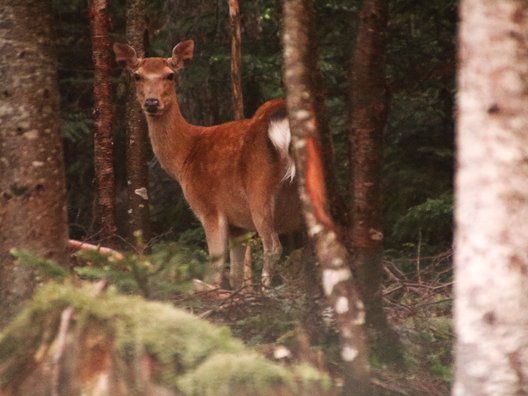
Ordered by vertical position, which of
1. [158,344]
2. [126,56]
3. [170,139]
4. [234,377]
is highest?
[126,56]

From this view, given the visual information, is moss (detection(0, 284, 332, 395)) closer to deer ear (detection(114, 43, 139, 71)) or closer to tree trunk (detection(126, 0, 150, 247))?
deer ear (detection(114, 43, 139, 71))

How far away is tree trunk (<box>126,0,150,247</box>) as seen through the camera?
36.3ft

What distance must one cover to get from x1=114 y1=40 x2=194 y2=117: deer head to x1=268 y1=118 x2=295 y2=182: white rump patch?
161 centimetres

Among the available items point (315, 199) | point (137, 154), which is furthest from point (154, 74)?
point (315, 199)

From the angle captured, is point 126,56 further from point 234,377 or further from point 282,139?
point 234,377

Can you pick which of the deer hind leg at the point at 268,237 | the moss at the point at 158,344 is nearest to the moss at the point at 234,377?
the moss at the point at 158,344

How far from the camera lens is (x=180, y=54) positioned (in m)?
10.9

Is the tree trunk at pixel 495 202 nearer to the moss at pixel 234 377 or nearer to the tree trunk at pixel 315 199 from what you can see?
the moss at pixel 234 377

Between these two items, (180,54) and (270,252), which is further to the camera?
(180,54)

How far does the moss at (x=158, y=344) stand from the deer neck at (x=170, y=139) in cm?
624

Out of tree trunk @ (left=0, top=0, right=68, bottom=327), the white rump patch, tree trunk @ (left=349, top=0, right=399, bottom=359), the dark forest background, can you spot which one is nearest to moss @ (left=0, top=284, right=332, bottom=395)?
tree trunk @ (left=0, top=0, right=68, bottom=327)

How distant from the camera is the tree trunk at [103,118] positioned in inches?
428

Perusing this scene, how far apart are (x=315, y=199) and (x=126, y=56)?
5.40m

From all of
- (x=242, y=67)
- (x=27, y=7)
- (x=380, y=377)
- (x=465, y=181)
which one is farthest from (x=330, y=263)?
(x=242, y=67)
